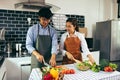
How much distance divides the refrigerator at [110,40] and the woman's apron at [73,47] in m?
1.26

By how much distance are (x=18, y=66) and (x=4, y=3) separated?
3.63ft

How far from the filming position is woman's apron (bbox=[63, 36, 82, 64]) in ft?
7.17

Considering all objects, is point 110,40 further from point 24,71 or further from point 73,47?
point 24,71

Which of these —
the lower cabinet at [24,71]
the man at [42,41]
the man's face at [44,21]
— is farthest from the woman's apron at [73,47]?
the lower cabinet at [24,71]

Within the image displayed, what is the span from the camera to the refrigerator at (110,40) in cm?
324

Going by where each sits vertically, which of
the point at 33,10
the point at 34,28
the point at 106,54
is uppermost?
the point at 33,10

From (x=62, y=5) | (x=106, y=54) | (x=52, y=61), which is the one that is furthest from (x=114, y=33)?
(x=52, y=61)

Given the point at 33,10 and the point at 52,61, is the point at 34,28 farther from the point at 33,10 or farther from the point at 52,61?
the point at 33,10

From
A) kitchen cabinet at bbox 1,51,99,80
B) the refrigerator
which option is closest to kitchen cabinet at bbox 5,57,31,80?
kitchen cabinet at bbox 1,51,99,80

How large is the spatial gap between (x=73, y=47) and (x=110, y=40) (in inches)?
52.0

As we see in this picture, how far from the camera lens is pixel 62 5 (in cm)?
323

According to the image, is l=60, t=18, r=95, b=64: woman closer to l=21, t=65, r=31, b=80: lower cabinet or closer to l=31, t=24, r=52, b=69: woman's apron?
l=31, t=24, r=52, b=69: woman's apron

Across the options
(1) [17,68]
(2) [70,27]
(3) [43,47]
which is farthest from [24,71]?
(2) [70,27]

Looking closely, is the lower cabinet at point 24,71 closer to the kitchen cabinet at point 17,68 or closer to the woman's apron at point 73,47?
the kitchen cabinet at point 17,68
